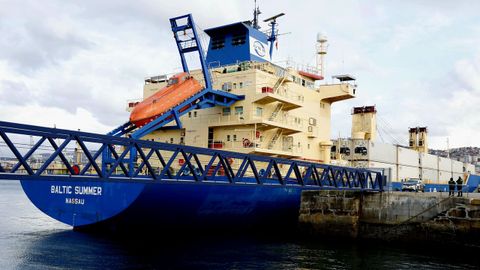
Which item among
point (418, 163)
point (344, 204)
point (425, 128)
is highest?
point (425, 128)

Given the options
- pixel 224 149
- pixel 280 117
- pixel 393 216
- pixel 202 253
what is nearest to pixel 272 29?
pixel 280 117

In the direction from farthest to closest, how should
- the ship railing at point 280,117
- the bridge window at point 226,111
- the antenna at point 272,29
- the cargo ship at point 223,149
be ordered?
1. the antenna at point 272,29
2. the bridge window at point 226,111
3. the ship railing at point 280,117
4. the cargo ship at point 223,149

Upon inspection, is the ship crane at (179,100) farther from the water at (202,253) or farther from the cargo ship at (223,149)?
the water at (202,253)

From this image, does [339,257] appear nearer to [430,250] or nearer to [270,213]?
[430,250]

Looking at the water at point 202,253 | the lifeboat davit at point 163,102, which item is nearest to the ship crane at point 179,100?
the lifeboat davit at point 163,102

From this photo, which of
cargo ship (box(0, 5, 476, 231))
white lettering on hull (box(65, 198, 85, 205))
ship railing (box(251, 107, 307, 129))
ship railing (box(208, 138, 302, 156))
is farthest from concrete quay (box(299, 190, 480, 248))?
white lettering on hull (box(65, 198, 85, 205))

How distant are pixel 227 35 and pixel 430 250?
980 inches

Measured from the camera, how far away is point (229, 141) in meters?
36.5

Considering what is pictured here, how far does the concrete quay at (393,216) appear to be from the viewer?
2817 centimetres

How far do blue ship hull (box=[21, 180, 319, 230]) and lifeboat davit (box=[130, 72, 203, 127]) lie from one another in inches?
270

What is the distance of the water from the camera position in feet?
73.2

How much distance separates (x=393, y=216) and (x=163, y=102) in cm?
1787

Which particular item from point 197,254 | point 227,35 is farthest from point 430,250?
point 227,35

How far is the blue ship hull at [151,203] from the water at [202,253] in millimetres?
1176
